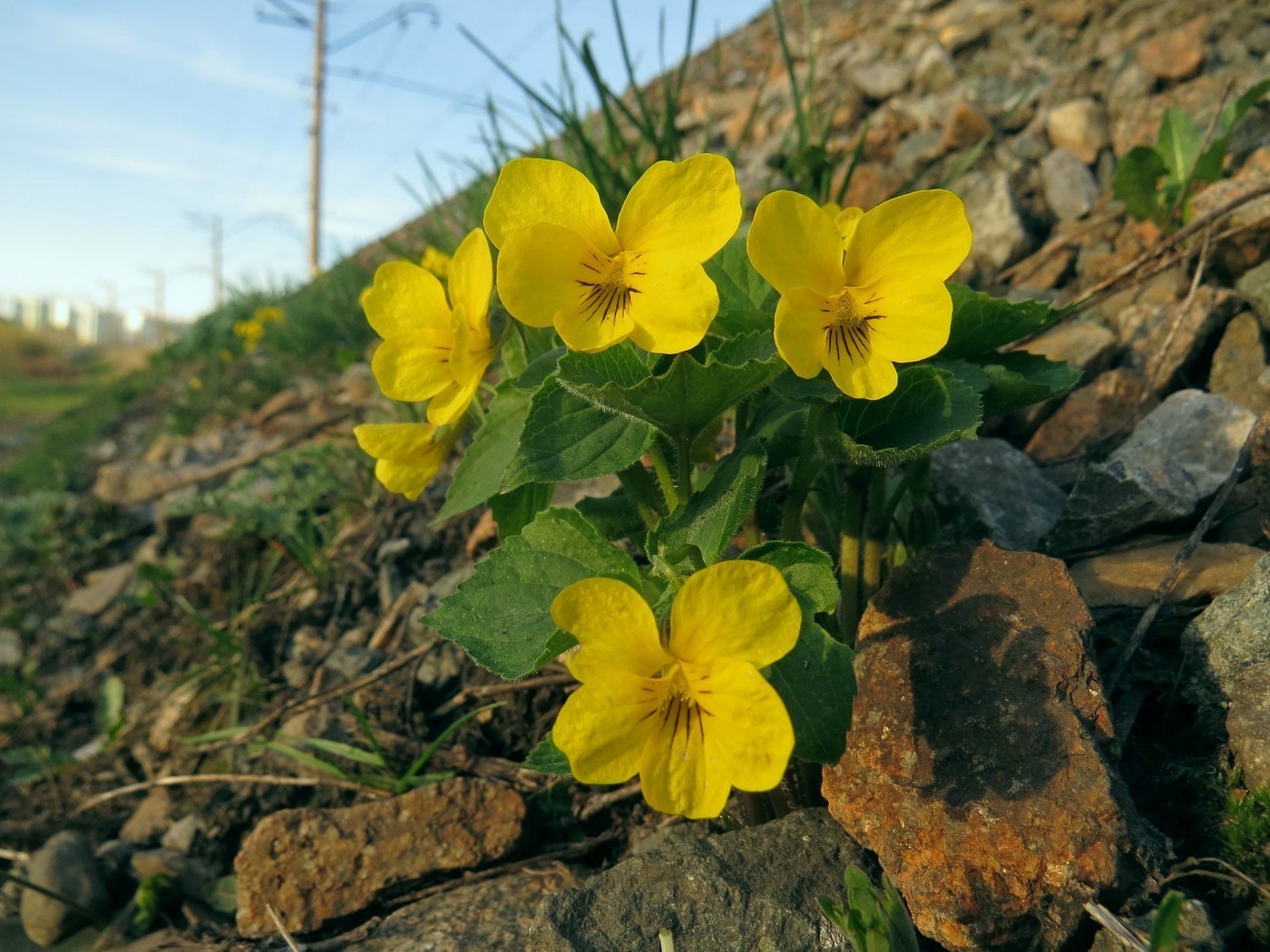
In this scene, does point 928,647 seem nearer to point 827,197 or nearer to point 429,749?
point 429,749

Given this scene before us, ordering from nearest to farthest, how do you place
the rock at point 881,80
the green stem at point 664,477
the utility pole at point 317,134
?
1. the green stem at point 664,477
2. the rock at point 881,80
3. the utility pole at point 317,134

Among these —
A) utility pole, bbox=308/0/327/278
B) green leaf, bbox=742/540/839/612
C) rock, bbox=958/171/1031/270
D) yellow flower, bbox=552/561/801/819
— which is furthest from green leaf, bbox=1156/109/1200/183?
utility pole, bbox=308/0/327/278

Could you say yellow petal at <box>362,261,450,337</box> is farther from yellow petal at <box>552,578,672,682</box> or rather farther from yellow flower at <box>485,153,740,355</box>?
yellow petal at <box>552,578,672,682</box>

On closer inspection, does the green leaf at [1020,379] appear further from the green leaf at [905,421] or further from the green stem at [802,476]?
the green stem at [802,476]

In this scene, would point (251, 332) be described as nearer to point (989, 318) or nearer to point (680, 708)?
point (989, 318)

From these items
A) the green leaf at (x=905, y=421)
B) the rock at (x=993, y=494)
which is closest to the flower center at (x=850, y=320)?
the green leaf at (x=905, y=421)
